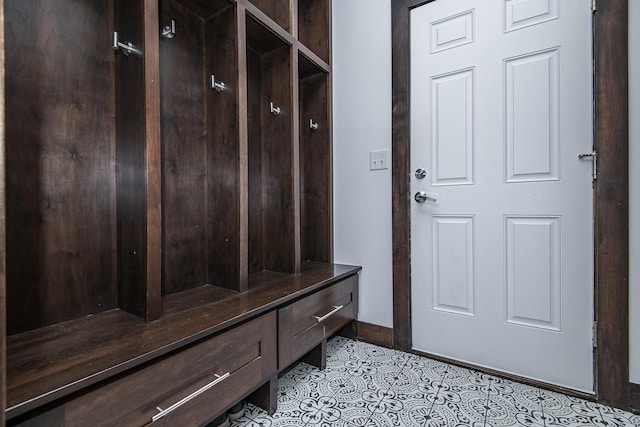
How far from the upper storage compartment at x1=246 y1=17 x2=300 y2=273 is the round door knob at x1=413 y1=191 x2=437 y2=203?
670 millimetres

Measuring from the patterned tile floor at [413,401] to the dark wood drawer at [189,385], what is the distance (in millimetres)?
254

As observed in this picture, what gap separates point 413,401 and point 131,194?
138 cm

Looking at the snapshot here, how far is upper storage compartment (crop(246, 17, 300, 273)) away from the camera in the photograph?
173 cm

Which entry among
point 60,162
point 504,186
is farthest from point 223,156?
point 504,186

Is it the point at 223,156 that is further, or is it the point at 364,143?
the point at 364,143

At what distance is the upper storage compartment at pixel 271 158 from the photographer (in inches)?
68.1

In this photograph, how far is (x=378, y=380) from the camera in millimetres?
1501

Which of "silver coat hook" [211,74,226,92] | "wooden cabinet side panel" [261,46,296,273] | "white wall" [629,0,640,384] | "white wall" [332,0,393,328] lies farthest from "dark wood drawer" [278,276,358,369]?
"white wall" [629,0,640,384]

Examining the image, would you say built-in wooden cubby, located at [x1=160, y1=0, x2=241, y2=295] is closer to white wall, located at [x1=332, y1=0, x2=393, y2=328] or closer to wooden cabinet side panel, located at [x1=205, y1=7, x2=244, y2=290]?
wooden cabinet side panel, located at [x1=205, y1=7, x2=244, y2=290]

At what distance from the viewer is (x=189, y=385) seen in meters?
0.94

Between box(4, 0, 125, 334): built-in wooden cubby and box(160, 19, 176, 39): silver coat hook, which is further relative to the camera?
box(160, 19, 176, 39): silver coat hook

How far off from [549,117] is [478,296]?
894mm

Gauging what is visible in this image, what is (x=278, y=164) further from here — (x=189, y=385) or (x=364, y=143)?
(x=189, y=385)

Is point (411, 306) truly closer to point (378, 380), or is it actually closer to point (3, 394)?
point (378, 380)
